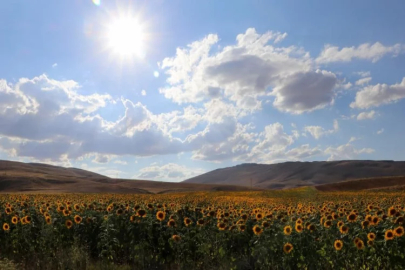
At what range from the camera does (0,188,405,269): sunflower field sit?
6922 mm

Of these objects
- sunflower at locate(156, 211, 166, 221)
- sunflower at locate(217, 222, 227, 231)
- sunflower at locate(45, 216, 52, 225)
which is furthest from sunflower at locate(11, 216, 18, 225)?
sunflower at locate(217, 222, 227, 231)

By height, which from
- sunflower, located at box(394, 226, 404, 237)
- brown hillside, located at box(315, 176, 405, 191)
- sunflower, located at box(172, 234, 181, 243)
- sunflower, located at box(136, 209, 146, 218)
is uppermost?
brown hillside, located at box(315, 176, 405, 191)

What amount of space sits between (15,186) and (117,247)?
8249 cm

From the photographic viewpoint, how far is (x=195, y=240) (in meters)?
8.38

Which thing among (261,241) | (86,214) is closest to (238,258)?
(261,241)

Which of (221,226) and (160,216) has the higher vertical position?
(160,216)

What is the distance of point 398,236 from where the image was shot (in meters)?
6.60

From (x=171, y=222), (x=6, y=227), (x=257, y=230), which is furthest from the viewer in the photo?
(x=6, y=227)

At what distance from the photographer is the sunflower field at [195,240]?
6.92 meters

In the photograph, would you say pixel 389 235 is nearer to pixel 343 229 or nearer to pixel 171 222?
pixel 343 229

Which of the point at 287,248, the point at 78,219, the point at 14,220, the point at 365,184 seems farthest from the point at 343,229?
the point at 365,184

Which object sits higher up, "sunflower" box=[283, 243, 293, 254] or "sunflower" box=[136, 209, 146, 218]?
"sunflower" box=[136, 209, 146, 218]

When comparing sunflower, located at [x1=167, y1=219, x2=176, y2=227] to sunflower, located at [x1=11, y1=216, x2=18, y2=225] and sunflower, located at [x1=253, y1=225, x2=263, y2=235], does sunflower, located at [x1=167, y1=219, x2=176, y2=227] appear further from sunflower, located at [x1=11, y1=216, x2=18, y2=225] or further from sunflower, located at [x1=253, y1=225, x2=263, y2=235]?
sunflower, located at [x1=11, y1=216, x2=18, y2=225]

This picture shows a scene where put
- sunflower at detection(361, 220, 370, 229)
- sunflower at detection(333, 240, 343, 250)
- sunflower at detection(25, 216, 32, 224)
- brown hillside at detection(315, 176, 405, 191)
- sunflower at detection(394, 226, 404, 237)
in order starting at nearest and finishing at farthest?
sunflower at detection(394, 226, 404, 237) → sunflower at detection(333, 240, 343, 250) → sunflower at detection(361, 220, 370, 229) → sunflower at detection(25, 216, 32, 224) → brown hillside at detection(315, 176, 405, 191)
